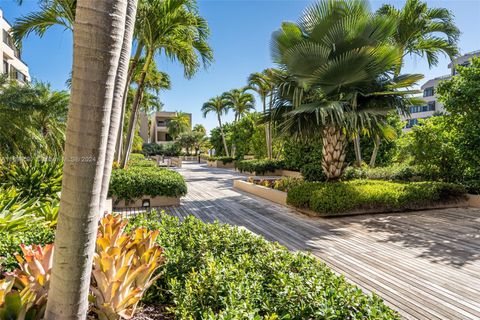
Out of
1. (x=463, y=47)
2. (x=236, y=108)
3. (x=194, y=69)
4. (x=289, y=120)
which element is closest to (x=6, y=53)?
(x=236, y=108)

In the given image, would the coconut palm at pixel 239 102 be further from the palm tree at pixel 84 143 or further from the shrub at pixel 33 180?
the palm tree at pixel 84 143

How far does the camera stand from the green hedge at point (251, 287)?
1802 millimetres

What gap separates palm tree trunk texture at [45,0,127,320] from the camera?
1242mm

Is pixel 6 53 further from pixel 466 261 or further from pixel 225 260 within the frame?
pixel 466 261

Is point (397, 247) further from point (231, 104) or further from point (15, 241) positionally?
point (231, 104)

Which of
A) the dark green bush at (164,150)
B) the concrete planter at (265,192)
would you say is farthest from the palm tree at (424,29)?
the dark green bush at (164,150)

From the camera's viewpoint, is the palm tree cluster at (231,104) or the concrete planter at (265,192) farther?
the palm tree cluster at (231,104)

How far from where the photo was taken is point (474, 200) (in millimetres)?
8812

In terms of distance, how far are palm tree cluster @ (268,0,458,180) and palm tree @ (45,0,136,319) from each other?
599cm

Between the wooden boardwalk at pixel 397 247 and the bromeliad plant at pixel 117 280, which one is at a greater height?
the bromeliad plant at pixel 117 280

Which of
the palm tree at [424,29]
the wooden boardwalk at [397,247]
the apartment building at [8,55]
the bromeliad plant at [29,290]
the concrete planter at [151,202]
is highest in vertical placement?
the apartment building at [8,55]

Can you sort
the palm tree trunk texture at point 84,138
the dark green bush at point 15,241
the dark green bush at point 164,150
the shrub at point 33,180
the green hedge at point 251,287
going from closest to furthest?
the palm tree trunk texture at point 84,138 < the green hedge at point 251,287 < the dark green bush at point 15,241 < the shrub at point 33,180 < the dark green bush at point 164,150

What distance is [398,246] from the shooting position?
5086mm

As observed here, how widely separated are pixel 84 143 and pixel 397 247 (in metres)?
5.48
